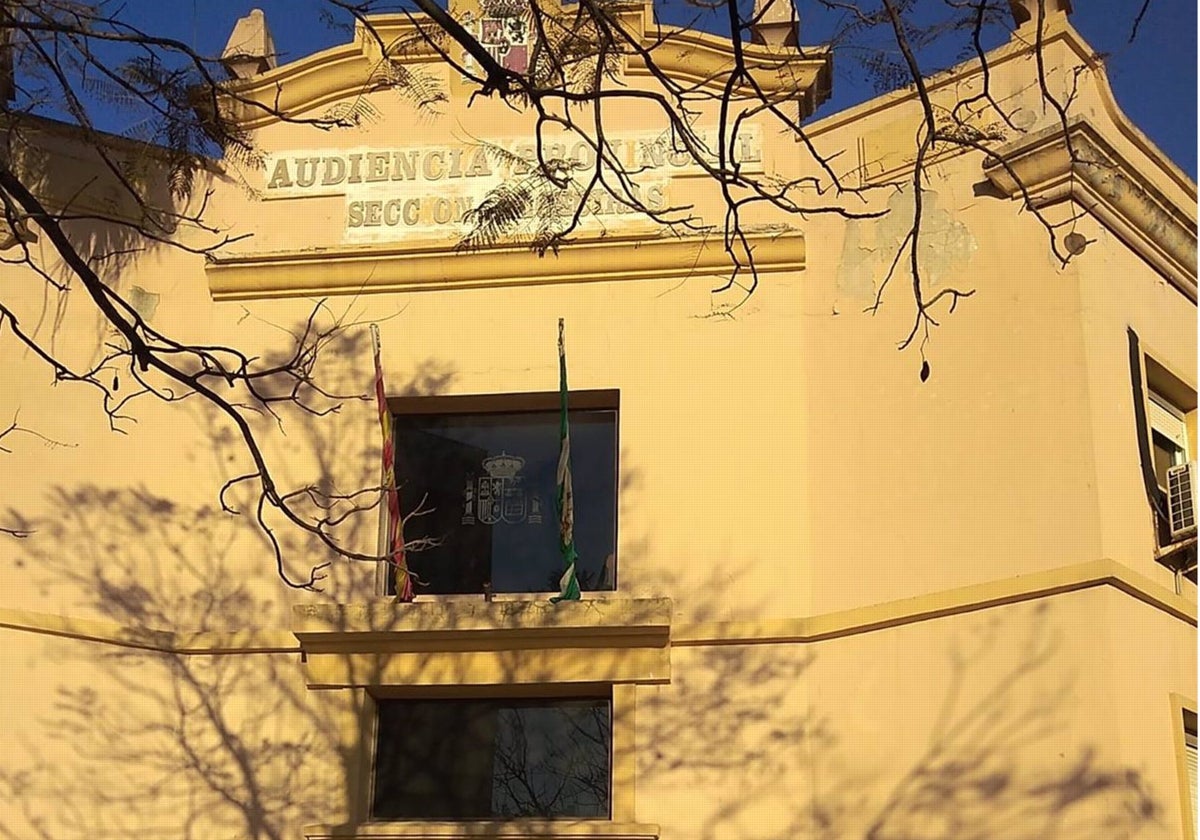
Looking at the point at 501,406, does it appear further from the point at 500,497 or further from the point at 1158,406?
the point at 1158,406

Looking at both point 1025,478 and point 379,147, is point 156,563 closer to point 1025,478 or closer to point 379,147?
point 379,147

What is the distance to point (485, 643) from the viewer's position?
9891 mm

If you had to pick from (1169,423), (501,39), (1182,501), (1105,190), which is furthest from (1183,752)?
(501,39)

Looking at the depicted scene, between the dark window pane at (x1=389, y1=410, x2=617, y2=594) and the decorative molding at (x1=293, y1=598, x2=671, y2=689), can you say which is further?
the dark window pane at (x1=389, y1=410, x2=617, y2=594)

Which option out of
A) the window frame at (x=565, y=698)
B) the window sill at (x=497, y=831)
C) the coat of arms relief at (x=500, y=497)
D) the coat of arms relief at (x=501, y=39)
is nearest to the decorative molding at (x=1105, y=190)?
the coat of arms relief at (x=501, y=39)

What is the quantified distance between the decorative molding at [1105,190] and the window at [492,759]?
4.15 m

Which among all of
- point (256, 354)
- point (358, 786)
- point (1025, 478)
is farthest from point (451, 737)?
point (1025, 478)

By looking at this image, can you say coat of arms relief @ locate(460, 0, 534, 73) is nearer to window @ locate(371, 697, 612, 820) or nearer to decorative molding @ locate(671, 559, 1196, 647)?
decorative molding @ locate(671, 559, 1196, 647)

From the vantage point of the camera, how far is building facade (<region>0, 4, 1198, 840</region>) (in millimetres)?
9148

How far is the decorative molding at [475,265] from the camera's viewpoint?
10.6 m

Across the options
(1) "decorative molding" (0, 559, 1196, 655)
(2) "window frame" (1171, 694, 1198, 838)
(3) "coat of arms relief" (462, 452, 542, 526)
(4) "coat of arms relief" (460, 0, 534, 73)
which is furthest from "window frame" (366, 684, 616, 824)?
(4) "coat of arms relief" (460, 0, 534, 73)

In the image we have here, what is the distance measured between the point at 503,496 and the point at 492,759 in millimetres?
1752

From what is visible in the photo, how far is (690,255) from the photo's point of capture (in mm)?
10648

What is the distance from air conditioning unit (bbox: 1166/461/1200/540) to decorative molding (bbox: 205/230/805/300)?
274 centimetres
